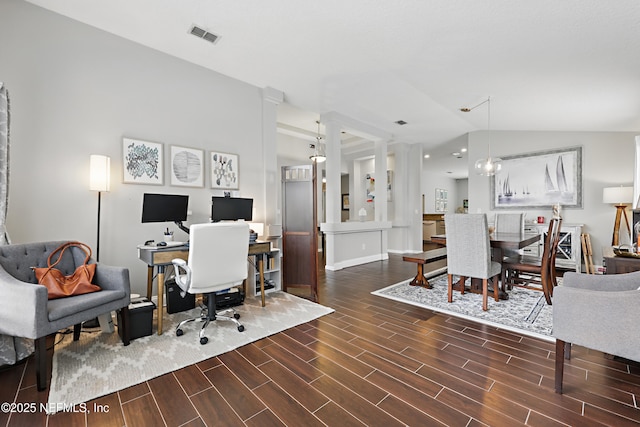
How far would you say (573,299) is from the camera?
1652mm

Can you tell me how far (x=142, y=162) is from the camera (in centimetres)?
324

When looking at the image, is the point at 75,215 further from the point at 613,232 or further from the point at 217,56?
the point at 613,232

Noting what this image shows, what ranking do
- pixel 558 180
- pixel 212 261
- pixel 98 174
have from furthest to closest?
pixel 558 180 → pixel 98 174 → pixel 212 261

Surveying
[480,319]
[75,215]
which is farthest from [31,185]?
[480,319]

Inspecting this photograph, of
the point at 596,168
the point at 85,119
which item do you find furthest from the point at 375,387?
the point at 596,168

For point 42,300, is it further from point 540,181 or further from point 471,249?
point 540,181

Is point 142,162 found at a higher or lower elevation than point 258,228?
higher

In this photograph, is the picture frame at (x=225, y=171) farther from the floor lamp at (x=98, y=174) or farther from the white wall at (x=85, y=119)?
the floor lamp at (x=98, y=174)

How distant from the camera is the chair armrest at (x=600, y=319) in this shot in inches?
58.1

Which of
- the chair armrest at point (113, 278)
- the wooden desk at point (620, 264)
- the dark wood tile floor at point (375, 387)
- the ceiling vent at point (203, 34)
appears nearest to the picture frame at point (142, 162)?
the chair armrest at point (113, 278)

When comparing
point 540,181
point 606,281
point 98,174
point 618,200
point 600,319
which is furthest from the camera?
point 540,181

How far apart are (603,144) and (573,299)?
197 inches

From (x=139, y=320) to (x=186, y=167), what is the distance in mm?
1910

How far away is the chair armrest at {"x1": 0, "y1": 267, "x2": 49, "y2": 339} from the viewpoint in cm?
177
